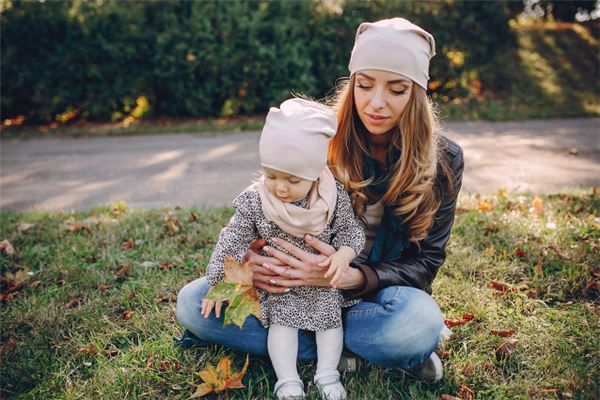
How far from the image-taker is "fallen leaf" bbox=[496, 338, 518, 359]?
7.23 ft

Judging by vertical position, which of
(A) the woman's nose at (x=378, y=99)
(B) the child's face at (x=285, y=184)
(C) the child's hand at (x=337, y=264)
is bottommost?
(C) the child's hand at (x=337, y=264)

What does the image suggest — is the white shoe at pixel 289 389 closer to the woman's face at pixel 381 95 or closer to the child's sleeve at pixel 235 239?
the child's sleeve at pixel 235 239

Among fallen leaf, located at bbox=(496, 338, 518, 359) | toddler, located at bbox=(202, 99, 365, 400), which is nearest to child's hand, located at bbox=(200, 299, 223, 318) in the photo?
toddler, located at bbox=(202, 99, 365, 400)

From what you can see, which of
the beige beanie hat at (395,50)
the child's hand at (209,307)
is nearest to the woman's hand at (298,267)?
the child's hand at (209,307)

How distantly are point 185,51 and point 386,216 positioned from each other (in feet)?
20.9

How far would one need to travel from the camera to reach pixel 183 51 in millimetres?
7680

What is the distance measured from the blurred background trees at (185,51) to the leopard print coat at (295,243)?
19.8ft

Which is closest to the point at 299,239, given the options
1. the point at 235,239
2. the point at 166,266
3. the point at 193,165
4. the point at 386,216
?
the point at 235,239

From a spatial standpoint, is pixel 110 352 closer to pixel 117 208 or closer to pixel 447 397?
pixel 447 397

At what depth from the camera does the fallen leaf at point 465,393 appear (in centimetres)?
201

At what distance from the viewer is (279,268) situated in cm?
202

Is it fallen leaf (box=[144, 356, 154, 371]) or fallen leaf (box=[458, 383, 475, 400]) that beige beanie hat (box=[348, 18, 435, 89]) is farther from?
fallen leaf (box=[144, 356, 154, 371])

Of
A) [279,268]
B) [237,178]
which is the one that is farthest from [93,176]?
[279,268]

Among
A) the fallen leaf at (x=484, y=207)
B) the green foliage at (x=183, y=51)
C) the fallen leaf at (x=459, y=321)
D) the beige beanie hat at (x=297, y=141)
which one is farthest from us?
the green foliage at (x=183, y=51)
